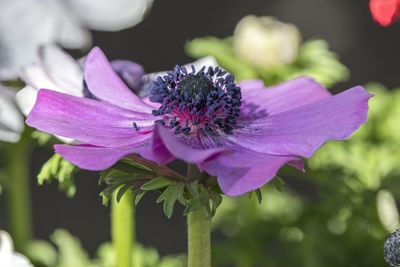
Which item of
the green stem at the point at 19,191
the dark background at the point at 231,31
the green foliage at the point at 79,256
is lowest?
the dark background at the point at 231,31

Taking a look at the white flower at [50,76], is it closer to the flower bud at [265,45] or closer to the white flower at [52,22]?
the white flower at [52,22]

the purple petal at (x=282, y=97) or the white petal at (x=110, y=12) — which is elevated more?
the purple petal at (x=282, y=97)

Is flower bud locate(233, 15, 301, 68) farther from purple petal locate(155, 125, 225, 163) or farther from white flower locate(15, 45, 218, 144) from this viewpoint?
purple petal locate(155, 125, 225, 163)

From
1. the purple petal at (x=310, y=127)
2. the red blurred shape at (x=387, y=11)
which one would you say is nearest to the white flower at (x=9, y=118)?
the purple petal at (x=310, y=127)

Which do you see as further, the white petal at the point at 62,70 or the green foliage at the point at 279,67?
the green foliage at the point at 279,67

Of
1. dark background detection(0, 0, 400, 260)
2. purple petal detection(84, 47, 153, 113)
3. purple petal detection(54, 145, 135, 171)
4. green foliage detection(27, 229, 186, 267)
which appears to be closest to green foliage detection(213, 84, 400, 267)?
green foliage detection(27, 229, 186, 267)

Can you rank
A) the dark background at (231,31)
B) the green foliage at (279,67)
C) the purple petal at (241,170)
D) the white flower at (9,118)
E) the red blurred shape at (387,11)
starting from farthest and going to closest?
the dark background at (231,31)
the green foliage at (279,67)
the white flower at (9,118)
the red blurred shape at (387,11)
the purple petal at (241,170)

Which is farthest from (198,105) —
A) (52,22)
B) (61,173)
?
(52,22)

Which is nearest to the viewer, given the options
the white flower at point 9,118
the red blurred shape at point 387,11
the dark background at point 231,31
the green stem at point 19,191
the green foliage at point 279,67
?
the red blurred shape at point 387,11
